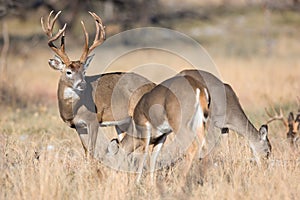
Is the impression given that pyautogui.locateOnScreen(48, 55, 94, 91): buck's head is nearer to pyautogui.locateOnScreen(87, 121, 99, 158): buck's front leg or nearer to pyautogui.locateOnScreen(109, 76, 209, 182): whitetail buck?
pyautogui.locateOnScreen(87, 121, 99, 158): buck's front leg

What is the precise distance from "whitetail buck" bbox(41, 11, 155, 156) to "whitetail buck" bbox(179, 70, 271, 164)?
1143mm

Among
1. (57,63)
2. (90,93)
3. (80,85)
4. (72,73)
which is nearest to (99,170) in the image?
(80,85)

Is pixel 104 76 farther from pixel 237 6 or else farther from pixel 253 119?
pixel 237 6

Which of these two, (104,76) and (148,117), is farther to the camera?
(104,76)

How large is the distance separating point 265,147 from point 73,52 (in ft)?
67.0

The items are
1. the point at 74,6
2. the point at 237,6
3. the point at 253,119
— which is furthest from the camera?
the point at 237,6

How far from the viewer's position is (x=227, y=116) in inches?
356

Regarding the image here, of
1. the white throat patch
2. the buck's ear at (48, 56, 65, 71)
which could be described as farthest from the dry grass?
the buck's ear at (48, 56, 65, 71)

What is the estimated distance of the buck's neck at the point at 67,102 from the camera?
350 inches

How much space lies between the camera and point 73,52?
28.6m

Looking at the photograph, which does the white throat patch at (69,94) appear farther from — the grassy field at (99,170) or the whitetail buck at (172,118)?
the whitetail buck at (172,118)

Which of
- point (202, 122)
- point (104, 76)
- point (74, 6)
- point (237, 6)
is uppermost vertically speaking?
point (237, 6)

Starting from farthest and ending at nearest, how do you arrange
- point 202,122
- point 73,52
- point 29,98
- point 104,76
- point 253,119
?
point 73,52 → point 29,98 → point 253,119 → point 104,76 → point 202,122

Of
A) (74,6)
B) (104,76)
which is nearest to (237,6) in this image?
(74,6)
